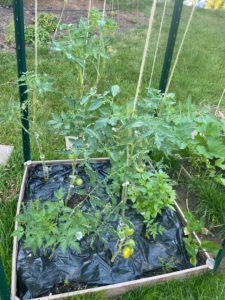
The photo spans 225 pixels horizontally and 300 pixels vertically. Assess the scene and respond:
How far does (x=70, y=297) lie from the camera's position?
1.35 m

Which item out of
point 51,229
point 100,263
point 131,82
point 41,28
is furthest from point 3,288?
point 41,28

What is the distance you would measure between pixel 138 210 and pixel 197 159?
2.64 ft

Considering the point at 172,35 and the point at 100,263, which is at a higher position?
the point at 172,35

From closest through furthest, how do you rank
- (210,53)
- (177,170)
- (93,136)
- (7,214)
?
1. (93,136)
2. (7,214)
3. (177,170)
4. (210,53)

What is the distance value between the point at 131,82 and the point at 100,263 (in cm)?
230

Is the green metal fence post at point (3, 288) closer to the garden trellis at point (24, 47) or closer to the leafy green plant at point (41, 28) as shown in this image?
the garden trellis at point (24, 47)

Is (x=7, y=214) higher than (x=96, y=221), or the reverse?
(x=96, y=221)

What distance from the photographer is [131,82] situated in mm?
3453

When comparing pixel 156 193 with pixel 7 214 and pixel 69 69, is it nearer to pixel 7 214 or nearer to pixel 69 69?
pixel 7 214

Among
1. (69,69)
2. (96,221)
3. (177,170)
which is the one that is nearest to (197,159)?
(177,170)

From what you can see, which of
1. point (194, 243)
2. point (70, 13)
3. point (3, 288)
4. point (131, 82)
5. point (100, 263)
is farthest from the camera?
point (70, 13)

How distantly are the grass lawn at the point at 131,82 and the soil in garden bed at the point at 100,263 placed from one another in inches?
A: 4.0

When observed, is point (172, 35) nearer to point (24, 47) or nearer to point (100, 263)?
point (24, 47)

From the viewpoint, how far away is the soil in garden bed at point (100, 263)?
1.43m
